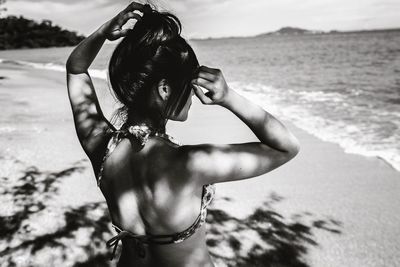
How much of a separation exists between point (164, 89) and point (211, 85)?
0.28m

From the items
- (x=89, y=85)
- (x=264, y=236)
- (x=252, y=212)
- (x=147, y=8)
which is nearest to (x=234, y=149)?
(x=147, y=8)

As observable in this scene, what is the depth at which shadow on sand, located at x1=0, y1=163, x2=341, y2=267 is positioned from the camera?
3.97 m

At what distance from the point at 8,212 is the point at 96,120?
383 cm

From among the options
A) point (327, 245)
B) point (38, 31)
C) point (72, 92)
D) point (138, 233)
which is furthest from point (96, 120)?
point (38, 31)

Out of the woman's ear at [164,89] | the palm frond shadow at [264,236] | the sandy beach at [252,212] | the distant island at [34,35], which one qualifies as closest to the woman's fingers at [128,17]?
the woman's ear at [164,89]

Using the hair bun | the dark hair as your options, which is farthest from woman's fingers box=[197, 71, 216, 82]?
the hair bun

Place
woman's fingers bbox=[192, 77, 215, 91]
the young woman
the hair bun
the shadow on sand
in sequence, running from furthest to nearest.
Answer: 1. the shadow on sand
2. the hair bun
3. the young woman
4. woman's fingers bbox=[192, 77, 215, 91]

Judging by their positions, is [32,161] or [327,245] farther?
[32,161]

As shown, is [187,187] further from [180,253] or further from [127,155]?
[180,253]

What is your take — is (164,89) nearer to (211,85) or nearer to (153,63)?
(153,63)

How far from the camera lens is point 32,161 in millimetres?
6609

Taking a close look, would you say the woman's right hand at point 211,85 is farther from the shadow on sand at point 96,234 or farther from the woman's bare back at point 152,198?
the shadow on sand at point 96,234

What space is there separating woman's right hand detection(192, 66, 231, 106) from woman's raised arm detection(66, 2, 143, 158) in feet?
2.13

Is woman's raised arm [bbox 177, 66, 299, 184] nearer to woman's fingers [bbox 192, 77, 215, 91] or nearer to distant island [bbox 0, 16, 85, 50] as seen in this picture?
woman's fingers [bbox 192, 77, 215, 91]
